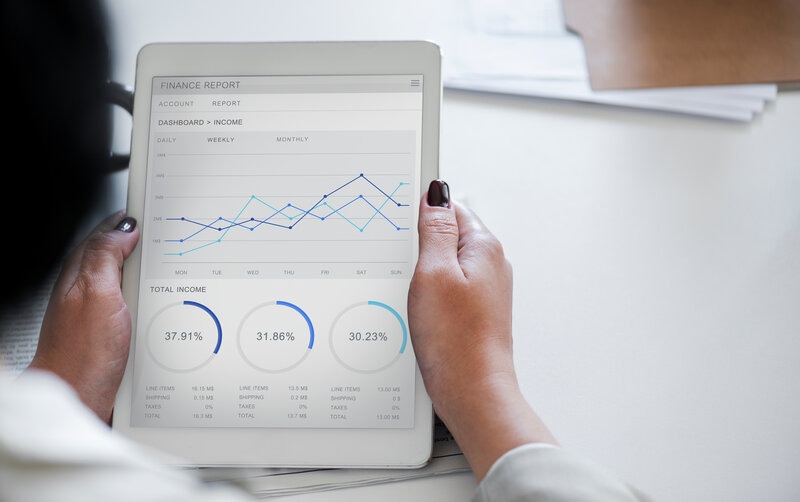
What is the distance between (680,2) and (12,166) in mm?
627

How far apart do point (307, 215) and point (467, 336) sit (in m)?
0.15

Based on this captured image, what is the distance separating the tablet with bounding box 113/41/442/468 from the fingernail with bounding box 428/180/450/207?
0.04ft

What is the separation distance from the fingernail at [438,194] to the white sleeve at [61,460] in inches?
11.6

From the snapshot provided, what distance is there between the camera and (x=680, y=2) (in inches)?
27.8

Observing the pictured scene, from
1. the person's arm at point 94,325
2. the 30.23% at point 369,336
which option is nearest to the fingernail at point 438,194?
the 30.23% at point 369,336

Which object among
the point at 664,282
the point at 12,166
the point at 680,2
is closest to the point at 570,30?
the point at 680,2

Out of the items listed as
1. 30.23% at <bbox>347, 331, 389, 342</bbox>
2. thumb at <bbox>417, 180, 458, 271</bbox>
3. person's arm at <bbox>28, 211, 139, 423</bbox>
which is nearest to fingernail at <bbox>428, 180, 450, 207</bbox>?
thumb at <bbox>417, 180, 458, 271</bbox>

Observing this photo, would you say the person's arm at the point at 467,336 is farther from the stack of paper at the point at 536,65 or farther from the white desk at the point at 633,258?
the stack of paper at the point at 536,65

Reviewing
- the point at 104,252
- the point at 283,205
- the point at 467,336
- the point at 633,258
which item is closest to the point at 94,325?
the point at 104,252

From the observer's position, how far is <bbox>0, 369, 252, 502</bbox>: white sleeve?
24 cm

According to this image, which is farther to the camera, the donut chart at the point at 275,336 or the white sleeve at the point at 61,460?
the donut chart at the point at 275,336

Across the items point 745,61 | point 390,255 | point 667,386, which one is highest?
point 745,61

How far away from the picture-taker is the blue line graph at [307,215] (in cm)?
52

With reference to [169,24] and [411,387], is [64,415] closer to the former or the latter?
[411,387]
